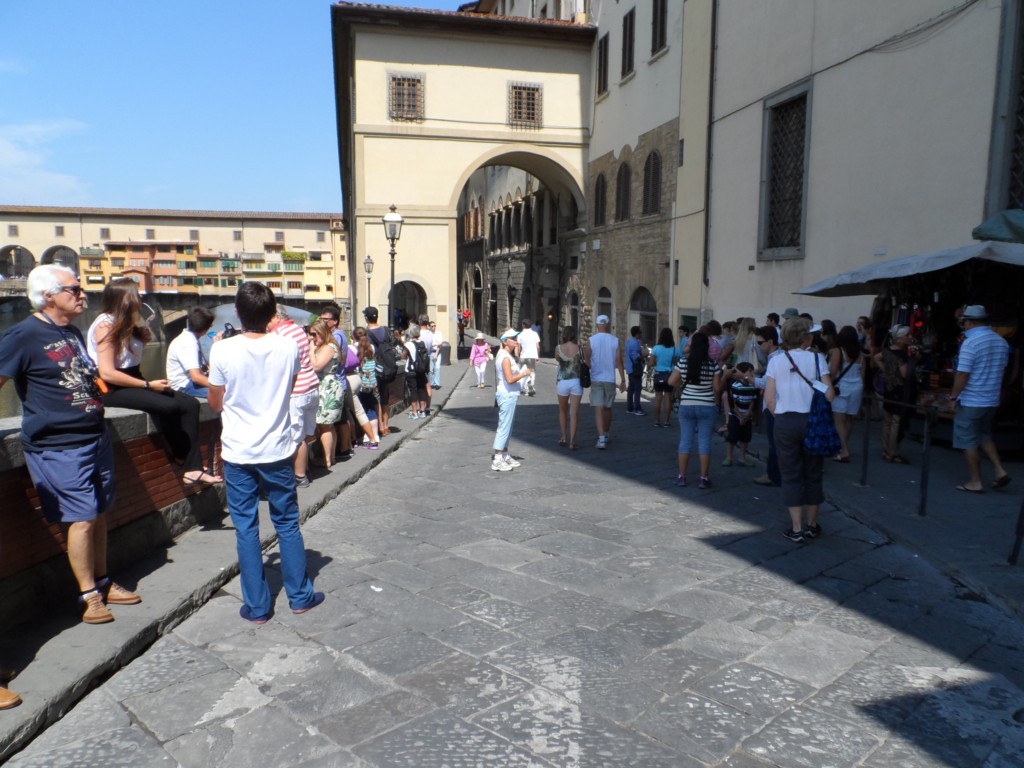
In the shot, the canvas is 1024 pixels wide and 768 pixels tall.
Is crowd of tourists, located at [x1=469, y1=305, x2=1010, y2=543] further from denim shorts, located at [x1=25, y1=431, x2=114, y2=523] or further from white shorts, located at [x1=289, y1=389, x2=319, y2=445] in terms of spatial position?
denim shorts, located at [x1=25, y1=431, x2=114, y2=523]

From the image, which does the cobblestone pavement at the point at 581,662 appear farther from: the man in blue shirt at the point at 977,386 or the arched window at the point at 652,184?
the arched window at the point at 652,184

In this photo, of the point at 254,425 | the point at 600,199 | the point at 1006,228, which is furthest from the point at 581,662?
the point at 600,199

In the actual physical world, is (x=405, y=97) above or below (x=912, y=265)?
above

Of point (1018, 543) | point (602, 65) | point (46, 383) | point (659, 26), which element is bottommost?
point (1018, 543)

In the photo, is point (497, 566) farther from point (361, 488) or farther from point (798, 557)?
point (361, 488)

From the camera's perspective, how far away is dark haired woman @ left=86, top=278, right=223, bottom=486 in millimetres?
4266

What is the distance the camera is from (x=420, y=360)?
1159cm

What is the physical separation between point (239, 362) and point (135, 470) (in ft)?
4.15

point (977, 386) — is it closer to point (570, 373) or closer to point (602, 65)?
point (570, 373)

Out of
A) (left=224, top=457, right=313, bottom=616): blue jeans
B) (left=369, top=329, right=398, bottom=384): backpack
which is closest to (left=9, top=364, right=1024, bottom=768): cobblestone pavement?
(left=224, top=457, right=313, bottom=616): blue jeans

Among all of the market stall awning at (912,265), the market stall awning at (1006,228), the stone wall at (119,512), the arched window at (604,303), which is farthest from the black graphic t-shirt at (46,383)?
the arched window at (604,303)

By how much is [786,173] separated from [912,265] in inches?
213

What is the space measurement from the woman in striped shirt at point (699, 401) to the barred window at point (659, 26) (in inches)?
517

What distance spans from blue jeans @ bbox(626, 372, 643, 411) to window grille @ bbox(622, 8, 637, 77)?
11097mm
